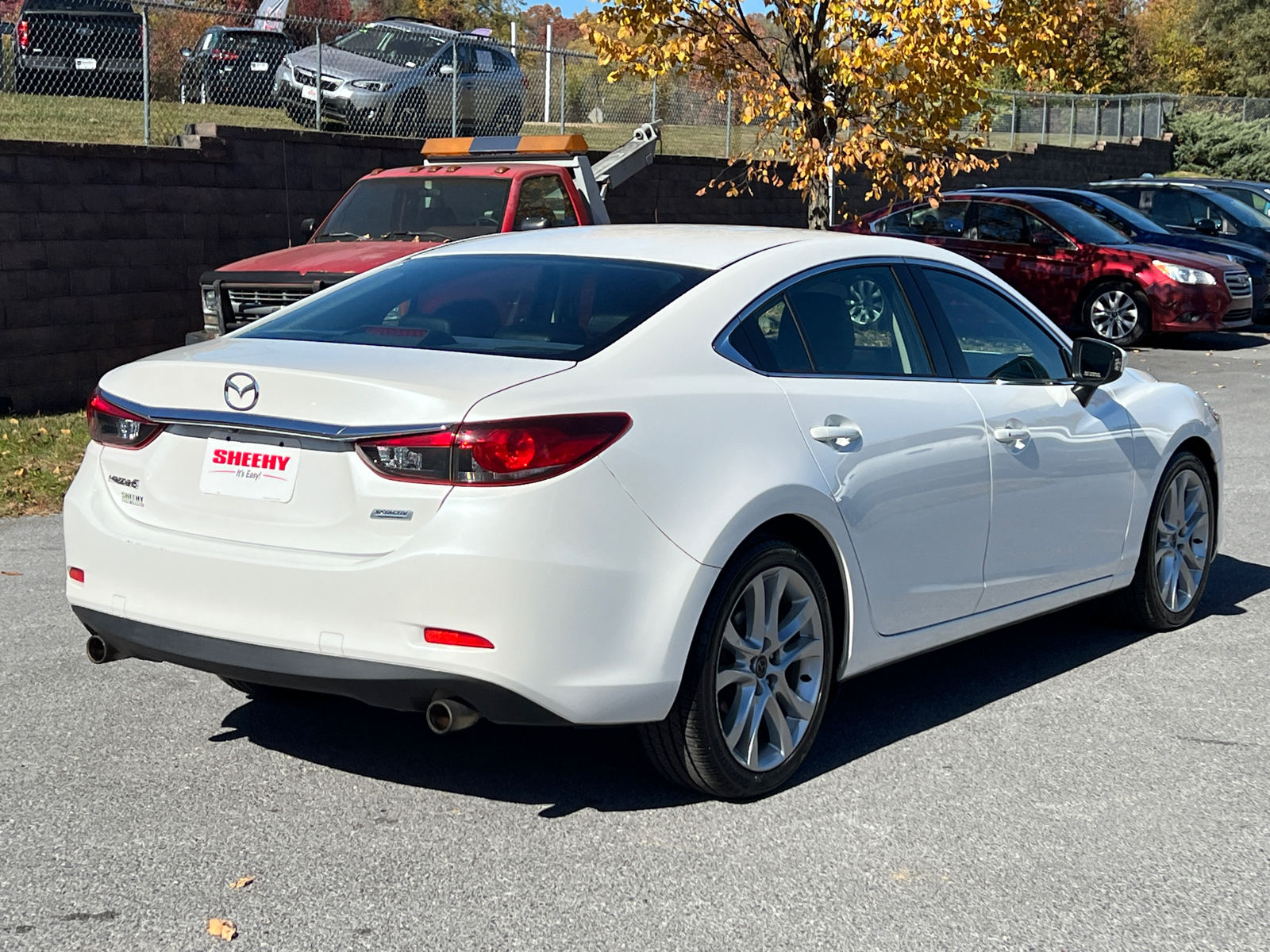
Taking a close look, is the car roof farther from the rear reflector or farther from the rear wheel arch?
the rear reflector

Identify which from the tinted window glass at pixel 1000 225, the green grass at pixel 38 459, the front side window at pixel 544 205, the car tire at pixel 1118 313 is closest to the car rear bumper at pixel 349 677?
the green grass at pixel 38 459

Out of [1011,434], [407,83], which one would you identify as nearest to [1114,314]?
[407,83]

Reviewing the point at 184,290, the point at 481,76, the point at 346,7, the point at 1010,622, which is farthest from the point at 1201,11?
the point at 1010,622

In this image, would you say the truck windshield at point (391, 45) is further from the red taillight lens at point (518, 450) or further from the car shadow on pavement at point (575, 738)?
the red taillight lens at point (518, 450)

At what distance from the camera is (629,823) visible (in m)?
4.32

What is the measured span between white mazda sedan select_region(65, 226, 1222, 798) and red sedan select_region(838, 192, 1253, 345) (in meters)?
13.3

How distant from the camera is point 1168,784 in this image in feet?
15.4

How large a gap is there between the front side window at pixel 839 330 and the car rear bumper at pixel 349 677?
49.7 inches

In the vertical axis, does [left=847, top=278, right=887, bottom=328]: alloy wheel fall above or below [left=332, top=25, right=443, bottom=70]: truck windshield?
below

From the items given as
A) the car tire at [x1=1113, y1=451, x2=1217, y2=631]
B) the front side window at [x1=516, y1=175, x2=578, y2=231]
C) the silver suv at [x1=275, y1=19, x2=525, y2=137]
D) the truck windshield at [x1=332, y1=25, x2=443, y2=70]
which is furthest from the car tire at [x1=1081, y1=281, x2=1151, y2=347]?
the car tire at [x1=1113, y1=451, x2=1217, y2=631]

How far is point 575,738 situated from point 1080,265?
14.6 meters

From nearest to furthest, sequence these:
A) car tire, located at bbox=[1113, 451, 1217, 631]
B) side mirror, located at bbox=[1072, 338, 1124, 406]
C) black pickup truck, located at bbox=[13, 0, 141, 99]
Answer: side mirror, located at bbox=[1072, 338, 1124, 406]
car tire, located at bbox=[1113, 451, 1217, 631]
black pickup truck, located at bbox=[13, 0, 141, 99]

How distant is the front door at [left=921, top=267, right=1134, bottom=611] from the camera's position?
5.38m

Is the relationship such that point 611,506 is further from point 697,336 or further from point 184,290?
point 184,290
